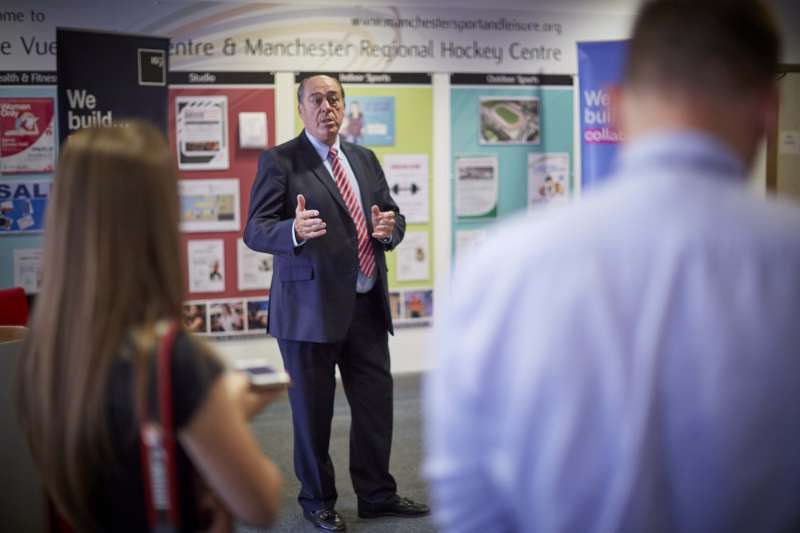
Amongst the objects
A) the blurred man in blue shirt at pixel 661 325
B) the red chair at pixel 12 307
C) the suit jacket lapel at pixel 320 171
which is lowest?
the red chair at pixel 12 307

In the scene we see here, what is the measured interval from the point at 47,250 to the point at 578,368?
863 mm

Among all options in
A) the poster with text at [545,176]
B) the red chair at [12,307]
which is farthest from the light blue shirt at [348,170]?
the poster with text at [545,176]

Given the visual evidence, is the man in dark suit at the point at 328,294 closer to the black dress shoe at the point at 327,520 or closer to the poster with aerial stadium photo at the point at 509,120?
the black dress shoe at the point at 327,520

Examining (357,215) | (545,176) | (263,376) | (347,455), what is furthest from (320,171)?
(545,176)

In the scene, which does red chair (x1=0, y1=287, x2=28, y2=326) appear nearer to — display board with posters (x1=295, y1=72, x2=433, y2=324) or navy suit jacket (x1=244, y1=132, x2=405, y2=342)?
navy suit jacket (x1=244, y1=132, x2=405, y2=342)

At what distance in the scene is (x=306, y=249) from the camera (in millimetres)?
3449

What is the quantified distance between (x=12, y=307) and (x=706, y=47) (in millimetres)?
3387

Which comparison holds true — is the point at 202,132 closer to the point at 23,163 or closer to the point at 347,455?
the point at 23,163

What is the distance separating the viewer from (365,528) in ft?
11.3

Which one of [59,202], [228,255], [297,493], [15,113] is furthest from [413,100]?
[59,202]

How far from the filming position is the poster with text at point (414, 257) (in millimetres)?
5945

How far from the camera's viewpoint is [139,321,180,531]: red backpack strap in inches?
47.2

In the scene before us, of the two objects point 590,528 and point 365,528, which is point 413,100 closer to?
point 365,528

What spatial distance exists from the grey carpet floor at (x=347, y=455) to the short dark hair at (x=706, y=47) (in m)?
2.75
